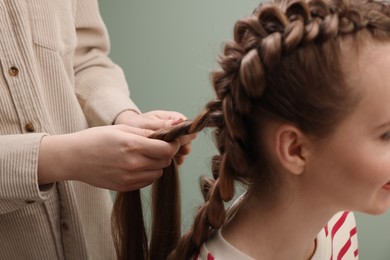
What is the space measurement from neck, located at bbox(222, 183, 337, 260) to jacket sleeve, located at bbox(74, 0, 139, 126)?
0.33 metres

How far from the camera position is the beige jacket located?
2.42 feet

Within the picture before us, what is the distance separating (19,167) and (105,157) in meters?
0.13

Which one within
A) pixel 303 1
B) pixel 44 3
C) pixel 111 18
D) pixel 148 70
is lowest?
pixel 148 70

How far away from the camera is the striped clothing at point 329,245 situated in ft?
2.48

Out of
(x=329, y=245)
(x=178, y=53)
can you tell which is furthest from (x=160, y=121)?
(x=178, y=53)

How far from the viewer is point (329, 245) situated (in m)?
0.89

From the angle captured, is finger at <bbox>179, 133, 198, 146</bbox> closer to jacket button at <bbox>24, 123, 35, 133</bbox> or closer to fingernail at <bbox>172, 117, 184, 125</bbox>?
fingernail at <bbox>172, 117, 184, 125</bbox>

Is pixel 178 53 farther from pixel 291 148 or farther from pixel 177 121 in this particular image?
pixel 291 148

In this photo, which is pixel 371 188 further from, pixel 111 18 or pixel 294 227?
pixel 111 18

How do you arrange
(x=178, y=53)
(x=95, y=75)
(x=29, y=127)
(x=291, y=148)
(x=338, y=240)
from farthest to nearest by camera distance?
(x=178, y=53)
(x=95, y=75)
(x=338, y=240)
(x=29, y=127)
(x=291, y=148)

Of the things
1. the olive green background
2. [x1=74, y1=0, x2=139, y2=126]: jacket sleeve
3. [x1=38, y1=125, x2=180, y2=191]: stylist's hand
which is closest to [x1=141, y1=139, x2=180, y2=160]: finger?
[x1=38, y1=125, x2=180, y2=191]: stylist's hand

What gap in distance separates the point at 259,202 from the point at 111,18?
1.13 m

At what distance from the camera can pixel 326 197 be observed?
73 cm

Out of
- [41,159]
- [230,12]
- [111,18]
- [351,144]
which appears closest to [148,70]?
[111,18]
